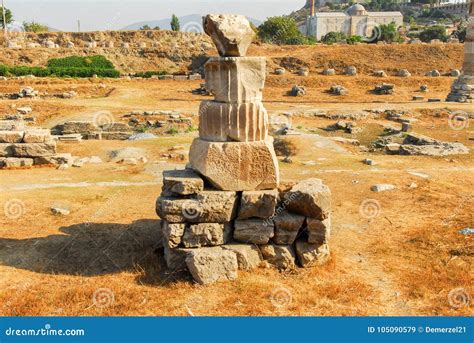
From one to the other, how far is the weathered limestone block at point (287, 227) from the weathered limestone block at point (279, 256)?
104mm

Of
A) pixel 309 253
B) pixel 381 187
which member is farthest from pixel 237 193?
pixel 381 187

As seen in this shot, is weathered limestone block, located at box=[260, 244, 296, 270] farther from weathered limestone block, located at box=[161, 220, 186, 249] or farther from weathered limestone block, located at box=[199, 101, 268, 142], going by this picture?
weathered limestone block, located at box=[199, 101, 268, 142]

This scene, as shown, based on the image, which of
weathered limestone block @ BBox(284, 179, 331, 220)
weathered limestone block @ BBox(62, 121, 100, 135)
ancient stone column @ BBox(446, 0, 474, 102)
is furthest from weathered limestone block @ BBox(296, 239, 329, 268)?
ancient stone column @ BBox(446, 0, 474, 102)

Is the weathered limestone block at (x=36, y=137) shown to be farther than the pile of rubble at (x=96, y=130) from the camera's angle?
No

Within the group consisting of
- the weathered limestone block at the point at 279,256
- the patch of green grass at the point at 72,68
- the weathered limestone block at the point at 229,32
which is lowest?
the weathered limestone block at the point at 279,256

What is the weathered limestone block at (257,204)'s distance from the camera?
6652 mm

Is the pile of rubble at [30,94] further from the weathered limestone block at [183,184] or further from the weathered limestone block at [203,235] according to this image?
the weathered limestone block at [203,235]

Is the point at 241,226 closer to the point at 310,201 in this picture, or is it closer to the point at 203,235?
the point at 203,235

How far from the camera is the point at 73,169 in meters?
13.1

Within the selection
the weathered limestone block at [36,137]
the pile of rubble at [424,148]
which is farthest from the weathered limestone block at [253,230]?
the pile of rubble at [424,148]

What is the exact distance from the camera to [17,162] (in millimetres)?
13312

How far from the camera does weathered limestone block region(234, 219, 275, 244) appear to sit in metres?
6.68

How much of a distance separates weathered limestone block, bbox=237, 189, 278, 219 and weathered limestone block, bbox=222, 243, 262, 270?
1.44 feet

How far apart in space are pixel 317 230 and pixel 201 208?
175 cm
